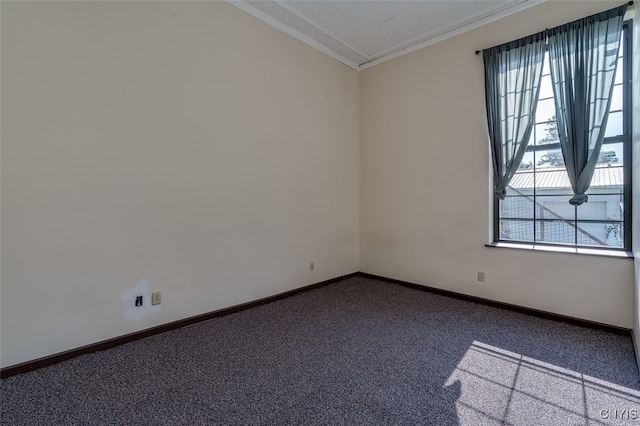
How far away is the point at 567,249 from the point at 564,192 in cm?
56

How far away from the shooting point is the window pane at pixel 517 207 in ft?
10.3

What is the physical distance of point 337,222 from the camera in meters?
4.21

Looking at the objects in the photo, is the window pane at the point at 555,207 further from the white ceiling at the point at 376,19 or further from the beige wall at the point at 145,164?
the beige wall at the point at 145,164

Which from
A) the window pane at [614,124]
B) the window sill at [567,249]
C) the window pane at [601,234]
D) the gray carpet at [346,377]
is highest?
the window pane at [614,124]

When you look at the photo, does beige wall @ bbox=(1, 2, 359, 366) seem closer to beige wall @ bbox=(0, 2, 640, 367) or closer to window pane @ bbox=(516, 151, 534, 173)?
beige wall @ bbox=(0, 2, 640, 367)

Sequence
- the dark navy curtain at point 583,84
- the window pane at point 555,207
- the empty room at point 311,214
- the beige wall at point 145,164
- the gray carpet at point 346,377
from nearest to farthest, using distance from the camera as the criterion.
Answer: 1. the gray carpet at point 346,377
2. the empty room at point 311,214
3. the beige wall at point 145,164
4. the dark navy curtain at point 583,84
5. the window pane at point 555,207

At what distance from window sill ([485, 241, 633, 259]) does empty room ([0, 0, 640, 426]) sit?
0.03m

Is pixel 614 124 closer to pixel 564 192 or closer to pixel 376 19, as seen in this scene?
pixel 564 192

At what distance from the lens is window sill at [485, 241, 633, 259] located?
2561 millimetres

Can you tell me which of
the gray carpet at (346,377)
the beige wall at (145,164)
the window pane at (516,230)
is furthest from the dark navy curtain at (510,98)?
the beige wall at (145,164)

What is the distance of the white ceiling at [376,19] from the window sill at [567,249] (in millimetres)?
2435

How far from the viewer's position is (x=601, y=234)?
2.74m

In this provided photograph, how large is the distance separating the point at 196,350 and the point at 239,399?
2.46 feet

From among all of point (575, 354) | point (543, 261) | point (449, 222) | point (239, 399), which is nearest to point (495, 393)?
point (575, 354)
